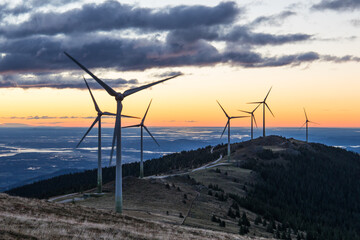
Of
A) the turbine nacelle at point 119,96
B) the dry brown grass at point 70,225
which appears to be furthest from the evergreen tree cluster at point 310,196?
the turbine nacelle at point 119,96

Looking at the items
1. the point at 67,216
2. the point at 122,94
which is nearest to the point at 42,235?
the point at 67,216

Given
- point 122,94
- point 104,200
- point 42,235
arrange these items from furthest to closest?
1. point 104,200
2. point 122,94
3. point 42,235

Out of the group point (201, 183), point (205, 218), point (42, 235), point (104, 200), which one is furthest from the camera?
point (201, 183)

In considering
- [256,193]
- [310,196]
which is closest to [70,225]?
[256,193]

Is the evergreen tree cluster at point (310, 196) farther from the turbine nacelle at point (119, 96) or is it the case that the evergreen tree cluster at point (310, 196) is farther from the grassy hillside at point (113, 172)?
the turbine nacelle at point (119, 96)

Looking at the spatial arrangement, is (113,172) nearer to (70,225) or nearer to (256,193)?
(256,193)

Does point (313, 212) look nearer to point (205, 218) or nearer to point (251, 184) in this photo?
point (251, 184)

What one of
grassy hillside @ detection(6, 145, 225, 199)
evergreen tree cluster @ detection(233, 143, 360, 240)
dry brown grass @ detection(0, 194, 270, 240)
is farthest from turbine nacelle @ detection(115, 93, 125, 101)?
grassy hillside @ detection(6, 145, 225, 199)

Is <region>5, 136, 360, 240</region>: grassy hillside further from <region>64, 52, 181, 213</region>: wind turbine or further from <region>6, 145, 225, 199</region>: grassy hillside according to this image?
<region>64, 52, 181, 213</region>: wind turbine
